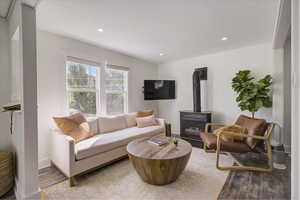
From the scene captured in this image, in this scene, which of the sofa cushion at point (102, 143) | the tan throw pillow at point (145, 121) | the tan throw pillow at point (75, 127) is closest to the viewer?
the sofa cushion at point (102, 143)

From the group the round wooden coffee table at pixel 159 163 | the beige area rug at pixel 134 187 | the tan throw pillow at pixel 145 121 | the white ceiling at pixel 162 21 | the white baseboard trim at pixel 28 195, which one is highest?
the white ceiling at pixel 162 21

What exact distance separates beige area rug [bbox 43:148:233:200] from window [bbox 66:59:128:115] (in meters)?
1.56

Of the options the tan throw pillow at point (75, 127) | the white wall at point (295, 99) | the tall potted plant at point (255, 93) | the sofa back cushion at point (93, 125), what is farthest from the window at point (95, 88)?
the white wall at point (295, 99)

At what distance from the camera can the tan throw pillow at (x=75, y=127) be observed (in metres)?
2.41

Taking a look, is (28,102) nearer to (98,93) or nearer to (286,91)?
(98,93)

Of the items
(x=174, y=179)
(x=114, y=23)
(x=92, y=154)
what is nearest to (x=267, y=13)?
(x=114, y=23)

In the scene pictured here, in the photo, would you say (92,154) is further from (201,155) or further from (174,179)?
(201,155)

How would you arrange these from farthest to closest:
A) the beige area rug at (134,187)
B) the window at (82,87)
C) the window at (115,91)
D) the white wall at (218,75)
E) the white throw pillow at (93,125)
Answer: the window at (115,91) < the white wall at (218,75) < the window at (82,87) < the white throw pillow at (93,125) < the beige area rug at (134,187)

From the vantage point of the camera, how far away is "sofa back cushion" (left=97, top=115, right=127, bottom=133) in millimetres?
3166

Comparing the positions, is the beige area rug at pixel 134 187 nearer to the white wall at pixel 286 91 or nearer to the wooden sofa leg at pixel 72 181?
the wooden sofa leg at pixel 72 181

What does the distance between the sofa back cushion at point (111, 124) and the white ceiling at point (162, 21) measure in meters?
1.72

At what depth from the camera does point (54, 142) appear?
2.46 meters

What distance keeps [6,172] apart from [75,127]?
956 mm

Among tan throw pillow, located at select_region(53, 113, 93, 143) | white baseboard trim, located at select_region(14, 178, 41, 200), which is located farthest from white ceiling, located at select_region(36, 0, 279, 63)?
white baseboard trim, located at select_region(14, 178, 41, 200)
